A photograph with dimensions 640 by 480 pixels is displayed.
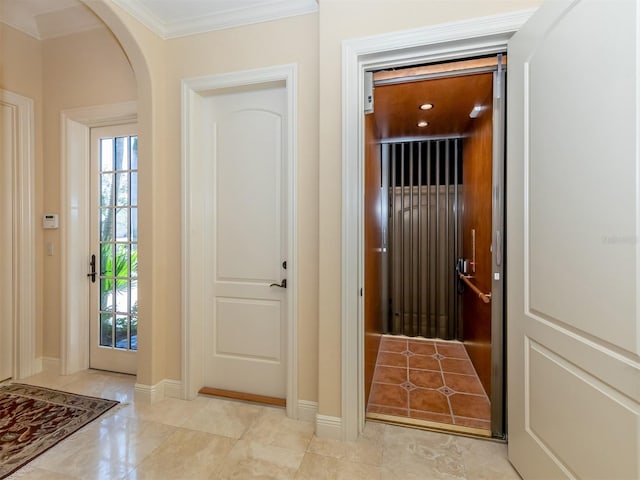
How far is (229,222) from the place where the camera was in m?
2.29

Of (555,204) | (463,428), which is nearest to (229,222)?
(555,204)

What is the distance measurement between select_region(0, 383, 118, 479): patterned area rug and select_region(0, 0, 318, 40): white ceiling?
2.65m

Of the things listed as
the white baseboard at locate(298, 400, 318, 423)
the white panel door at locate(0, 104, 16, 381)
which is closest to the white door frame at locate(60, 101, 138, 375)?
the white panel door at locate(0, 104, 16, 381)

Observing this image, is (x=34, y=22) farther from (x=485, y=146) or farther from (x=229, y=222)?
(x=485, y=146)

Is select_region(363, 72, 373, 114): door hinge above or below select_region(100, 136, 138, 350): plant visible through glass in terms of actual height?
above

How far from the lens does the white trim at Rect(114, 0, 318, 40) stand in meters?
1.97

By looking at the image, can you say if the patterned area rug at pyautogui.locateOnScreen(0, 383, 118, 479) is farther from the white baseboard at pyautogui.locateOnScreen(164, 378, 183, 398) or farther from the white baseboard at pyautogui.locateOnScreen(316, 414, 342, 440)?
the white baseboard at pyautogui.locateOnScreen(316, 414, 342, 440)

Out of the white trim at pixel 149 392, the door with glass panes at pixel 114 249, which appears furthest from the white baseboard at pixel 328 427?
the door with glass panes at pixel 114 249

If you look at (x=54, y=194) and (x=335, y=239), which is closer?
(x=335, y=239)

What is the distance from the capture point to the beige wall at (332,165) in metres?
1.75

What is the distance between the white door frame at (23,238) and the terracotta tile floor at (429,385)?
293 centimetres

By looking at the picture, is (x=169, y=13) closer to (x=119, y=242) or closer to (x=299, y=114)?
(x=299, y=114)

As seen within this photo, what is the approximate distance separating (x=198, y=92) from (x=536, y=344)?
2.64 m

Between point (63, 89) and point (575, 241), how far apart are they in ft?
12.4
